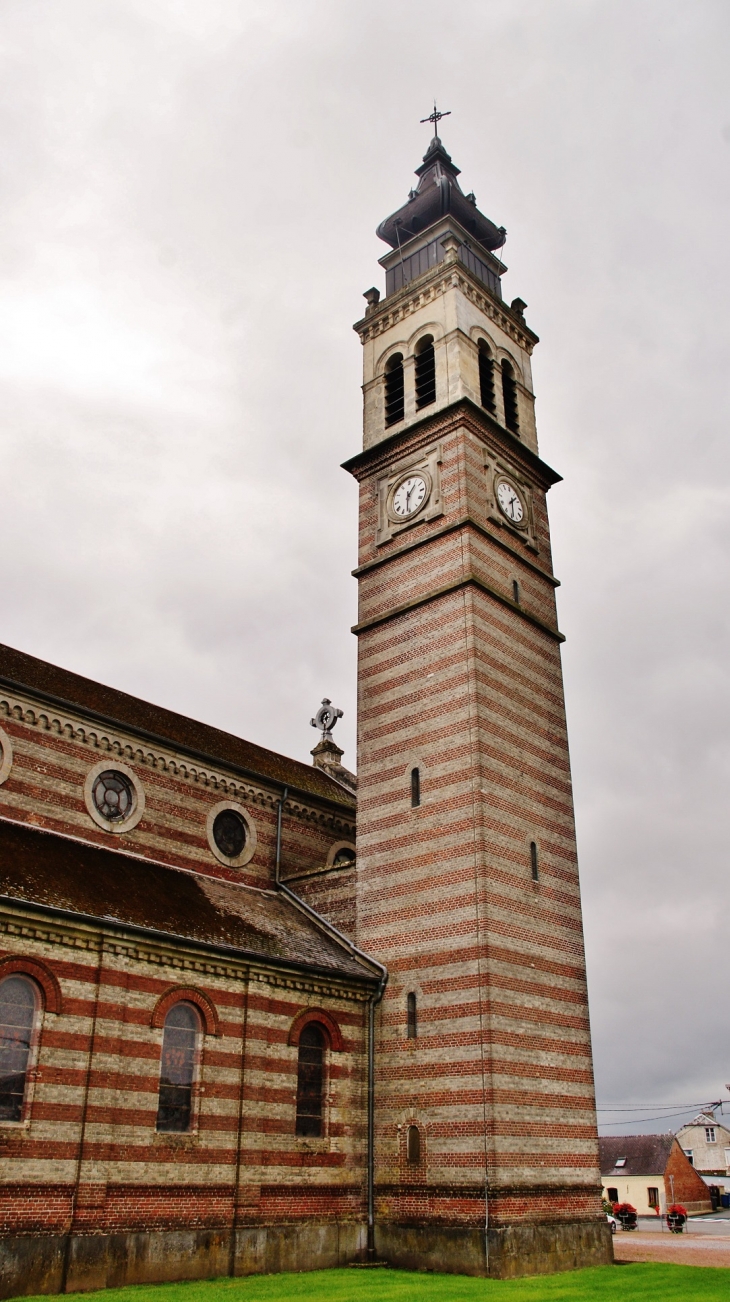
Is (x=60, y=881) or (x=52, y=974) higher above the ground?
(x=60, y=881)

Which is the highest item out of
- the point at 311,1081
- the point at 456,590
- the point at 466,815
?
the point at 456,590

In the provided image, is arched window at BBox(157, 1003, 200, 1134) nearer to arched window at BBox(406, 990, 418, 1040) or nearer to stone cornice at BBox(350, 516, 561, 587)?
arched window at BBox(406, 990, 418, 1040)

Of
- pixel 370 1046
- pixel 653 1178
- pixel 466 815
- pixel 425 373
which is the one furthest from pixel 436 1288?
pixel 653 1178

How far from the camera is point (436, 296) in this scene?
34469 mm

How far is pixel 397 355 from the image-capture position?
114 feet

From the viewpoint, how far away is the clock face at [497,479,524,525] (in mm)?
31117

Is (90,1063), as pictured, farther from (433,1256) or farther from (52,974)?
(433,1256)

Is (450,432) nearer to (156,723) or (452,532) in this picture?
(452,532)

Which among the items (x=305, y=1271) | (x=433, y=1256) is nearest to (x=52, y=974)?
(x=305, y=1271)

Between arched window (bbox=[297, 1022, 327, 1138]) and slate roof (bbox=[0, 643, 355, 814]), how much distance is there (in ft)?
28.2

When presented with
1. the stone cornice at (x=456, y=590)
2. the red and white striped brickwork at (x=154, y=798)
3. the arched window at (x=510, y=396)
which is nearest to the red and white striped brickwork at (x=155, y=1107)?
the red and white striped brickwork at (x=154, y=798)

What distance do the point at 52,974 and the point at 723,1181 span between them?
2870 inches

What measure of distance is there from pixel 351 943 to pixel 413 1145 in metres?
5.15

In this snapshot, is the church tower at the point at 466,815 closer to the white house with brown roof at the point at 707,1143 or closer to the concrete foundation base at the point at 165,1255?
the concrete foundation base at the point at 165,1255
